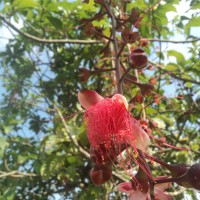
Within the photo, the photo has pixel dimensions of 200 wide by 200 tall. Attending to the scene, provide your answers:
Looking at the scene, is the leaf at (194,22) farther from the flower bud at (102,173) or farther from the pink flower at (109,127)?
the flower bud at (102,173)

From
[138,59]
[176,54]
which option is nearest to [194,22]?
[176,54]

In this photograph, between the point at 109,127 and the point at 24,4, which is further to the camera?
the point at 24,4

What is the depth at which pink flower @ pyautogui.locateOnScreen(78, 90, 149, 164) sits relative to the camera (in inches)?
29.4

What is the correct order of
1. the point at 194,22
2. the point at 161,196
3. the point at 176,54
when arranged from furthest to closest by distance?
the point at 176,54, the point at 194,22, the point at 161,196

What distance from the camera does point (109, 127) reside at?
0.84 meters

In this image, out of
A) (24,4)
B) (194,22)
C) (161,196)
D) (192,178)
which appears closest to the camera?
(192,178)

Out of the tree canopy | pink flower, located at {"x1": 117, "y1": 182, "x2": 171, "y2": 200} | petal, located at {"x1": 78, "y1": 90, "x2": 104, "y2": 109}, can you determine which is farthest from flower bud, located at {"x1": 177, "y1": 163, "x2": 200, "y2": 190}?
the tree canopy

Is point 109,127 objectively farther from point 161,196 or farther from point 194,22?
point 194,22

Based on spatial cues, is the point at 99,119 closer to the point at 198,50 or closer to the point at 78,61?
the point at 78,61

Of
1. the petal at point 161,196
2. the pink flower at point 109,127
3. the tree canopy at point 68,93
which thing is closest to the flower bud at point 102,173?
the pink flower at point 109,127

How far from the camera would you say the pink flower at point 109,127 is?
0.75 meters

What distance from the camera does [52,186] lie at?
2387 millimetres

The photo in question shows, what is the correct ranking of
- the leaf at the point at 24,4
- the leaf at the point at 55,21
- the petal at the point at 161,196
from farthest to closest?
the leaf at the point at 55,21
the leaf at the point at 24,4
the petal at the point at 161,196

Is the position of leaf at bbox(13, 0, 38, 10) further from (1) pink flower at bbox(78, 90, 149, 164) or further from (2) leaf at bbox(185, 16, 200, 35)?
(1) pink flower at bbox(78, 90, 149, 164)
